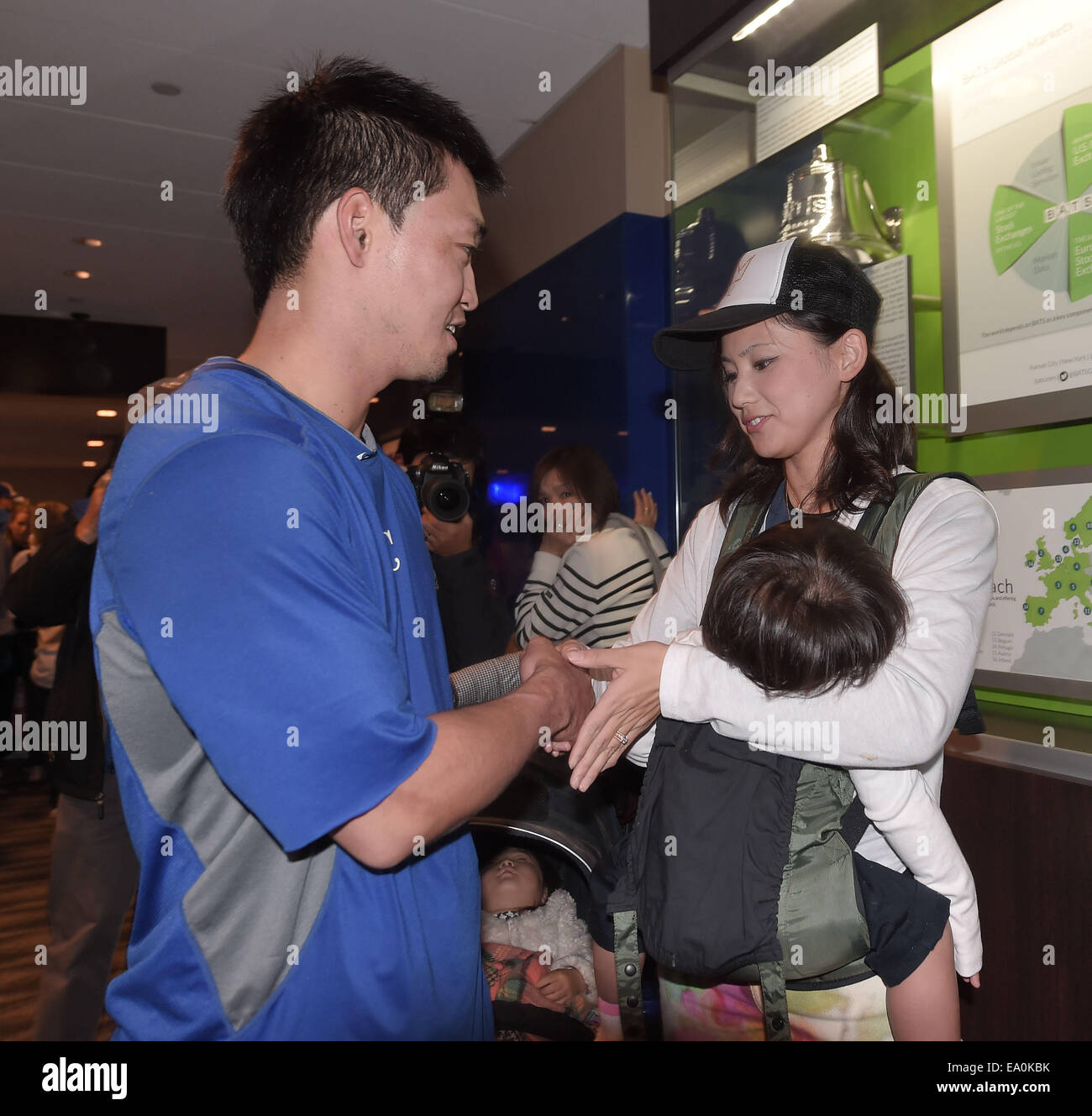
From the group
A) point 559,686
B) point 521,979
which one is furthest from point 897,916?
point 521,979

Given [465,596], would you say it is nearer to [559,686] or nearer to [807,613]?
[559,686]

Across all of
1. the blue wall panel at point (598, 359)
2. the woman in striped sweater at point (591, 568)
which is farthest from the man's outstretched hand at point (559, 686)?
the blue wall panel at point (598, 359)

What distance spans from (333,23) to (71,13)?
1.01 metres

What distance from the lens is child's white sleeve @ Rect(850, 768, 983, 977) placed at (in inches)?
43.2

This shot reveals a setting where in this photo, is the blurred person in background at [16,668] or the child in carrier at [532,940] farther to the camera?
the blurred person in background at [16,668]

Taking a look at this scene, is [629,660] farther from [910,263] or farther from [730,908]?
[910,263]

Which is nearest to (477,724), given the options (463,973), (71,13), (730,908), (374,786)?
(374,786)

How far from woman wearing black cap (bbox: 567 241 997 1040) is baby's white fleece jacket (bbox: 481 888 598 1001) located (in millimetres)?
1443

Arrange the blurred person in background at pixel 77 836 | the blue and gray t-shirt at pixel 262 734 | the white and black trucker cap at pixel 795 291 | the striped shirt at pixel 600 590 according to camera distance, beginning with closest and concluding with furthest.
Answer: the blue and gray t-shirt at pixel 262 734, the white and black trucker cap at pixel 795 291, the blurred person in background at pixel 77 836, the striped shirt at pixel 600 590

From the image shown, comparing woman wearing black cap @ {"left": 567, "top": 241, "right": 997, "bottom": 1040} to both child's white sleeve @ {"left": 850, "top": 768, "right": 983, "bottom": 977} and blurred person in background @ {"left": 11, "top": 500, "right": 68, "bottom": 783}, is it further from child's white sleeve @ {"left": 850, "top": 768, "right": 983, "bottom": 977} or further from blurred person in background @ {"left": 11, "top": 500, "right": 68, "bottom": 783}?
blurred person in background @ {"left": 11, "top": 500, "right": 68, "bottom": 783}

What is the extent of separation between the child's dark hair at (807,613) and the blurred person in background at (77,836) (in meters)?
1.97

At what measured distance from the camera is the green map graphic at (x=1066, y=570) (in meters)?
1.85

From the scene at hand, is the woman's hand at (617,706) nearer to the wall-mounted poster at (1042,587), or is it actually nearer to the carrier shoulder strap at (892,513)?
the carrier shoulder strap at (892,513)

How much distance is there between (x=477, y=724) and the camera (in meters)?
0.92
